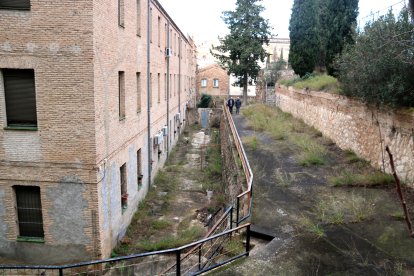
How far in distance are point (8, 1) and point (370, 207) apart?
10016mm

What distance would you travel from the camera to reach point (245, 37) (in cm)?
3288

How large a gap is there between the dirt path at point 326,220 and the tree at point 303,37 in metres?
11.7

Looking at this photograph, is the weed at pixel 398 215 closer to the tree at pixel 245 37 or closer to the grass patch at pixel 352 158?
the grass patch at pixel 352 158

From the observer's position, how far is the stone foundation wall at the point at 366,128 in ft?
33.6

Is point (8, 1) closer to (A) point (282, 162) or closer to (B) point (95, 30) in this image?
(B) point (95, 30)

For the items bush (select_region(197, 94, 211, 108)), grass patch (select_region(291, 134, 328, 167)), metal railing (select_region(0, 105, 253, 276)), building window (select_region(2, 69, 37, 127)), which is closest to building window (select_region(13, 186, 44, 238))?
metal railing (select_region(0, 105, 253, 276))

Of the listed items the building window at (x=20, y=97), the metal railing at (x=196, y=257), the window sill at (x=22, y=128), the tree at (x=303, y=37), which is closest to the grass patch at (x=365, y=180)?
the metal railing at (x=196, y=257)

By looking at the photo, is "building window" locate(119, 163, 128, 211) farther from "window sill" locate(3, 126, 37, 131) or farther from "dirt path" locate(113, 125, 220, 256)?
"window sill" locate(3, 126, 37, 131)

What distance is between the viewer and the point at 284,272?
6.25 metres

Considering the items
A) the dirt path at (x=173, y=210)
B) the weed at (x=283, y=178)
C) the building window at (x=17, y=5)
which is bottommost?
the dirt path at (x=173, y=210)

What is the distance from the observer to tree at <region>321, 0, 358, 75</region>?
17.3m

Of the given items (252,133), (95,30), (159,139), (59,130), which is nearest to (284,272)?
(59,130)

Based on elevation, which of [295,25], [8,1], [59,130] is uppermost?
[295,25]

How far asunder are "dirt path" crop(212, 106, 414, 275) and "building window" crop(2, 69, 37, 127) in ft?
20.2
